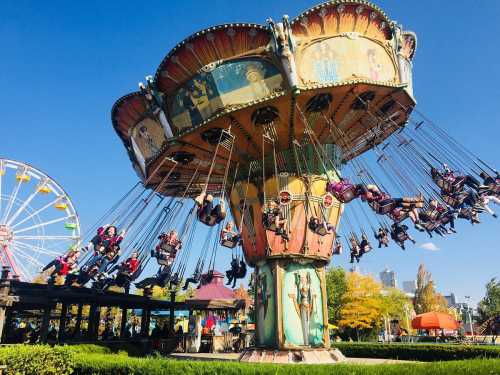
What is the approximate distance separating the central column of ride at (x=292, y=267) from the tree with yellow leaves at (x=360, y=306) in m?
28.5

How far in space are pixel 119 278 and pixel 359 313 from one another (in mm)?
32396

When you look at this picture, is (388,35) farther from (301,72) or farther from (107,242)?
(107,242)

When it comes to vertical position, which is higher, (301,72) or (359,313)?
(301,72)

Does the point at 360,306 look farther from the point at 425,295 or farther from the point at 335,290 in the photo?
the point at 425,295

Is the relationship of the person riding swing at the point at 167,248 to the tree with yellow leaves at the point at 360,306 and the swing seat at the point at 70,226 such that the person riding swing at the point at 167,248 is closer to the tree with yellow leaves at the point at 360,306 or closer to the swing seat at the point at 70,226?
the swing seat at the point at 70,226

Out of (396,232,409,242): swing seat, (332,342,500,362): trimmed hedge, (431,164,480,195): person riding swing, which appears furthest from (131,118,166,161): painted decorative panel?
(332,342,500,362): trimmed hedge

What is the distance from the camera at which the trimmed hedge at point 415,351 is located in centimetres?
1906

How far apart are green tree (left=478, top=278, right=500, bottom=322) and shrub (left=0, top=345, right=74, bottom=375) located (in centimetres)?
5513

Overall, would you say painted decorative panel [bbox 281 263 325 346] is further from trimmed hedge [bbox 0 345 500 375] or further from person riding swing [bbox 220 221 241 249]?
trimmed hedge [bbox 0 345 500 375]

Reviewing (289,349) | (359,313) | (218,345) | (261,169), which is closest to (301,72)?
(261,169)

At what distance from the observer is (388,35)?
14.8m

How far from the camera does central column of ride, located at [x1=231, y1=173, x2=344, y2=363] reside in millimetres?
15086

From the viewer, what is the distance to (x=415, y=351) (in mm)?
21891

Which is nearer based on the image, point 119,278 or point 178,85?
point 178,85
